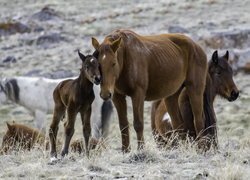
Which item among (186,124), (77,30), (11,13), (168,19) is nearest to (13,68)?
(77,30)

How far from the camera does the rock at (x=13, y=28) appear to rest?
31.4 meters

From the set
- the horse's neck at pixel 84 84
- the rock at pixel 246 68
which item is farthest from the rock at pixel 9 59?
the horse's neck at pixel 84 84

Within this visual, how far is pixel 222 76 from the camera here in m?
10.5

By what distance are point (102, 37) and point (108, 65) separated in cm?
2127

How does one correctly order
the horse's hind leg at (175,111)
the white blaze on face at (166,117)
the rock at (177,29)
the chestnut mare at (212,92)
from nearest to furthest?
1. the chestnut mare at (212,92)
2. the horse's hind leg at (175,111)
3. the white blaze on face at (166,117)
4. the rock at (177,29)

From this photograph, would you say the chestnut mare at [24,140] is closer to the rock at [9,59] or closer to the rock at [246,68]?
the rock at [246,68]

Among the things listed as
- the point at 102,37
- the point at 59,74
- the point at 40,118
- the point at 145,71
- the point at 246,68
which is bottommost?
the point at 40,118

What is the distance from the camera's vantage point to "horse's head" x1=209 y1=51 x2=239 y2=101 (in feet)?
34.5

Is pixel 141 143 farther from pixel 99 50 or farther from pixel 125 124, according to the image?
pixel 99 50

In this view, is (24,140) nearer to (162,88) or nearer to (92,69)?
(162,88)

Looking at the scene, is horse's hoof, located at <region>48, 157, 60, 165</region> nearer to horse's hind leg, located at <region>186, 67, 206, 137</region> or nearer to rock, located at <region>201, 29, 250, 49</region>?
horse's hind leg, located at <region>186, 67, 206, 137</region>

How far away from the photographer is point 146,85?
8.70 metres

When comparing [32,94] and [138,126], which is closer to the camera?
[138,126]

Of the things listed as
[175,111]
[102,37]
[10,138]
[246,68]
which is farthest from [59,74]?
[175,111]
